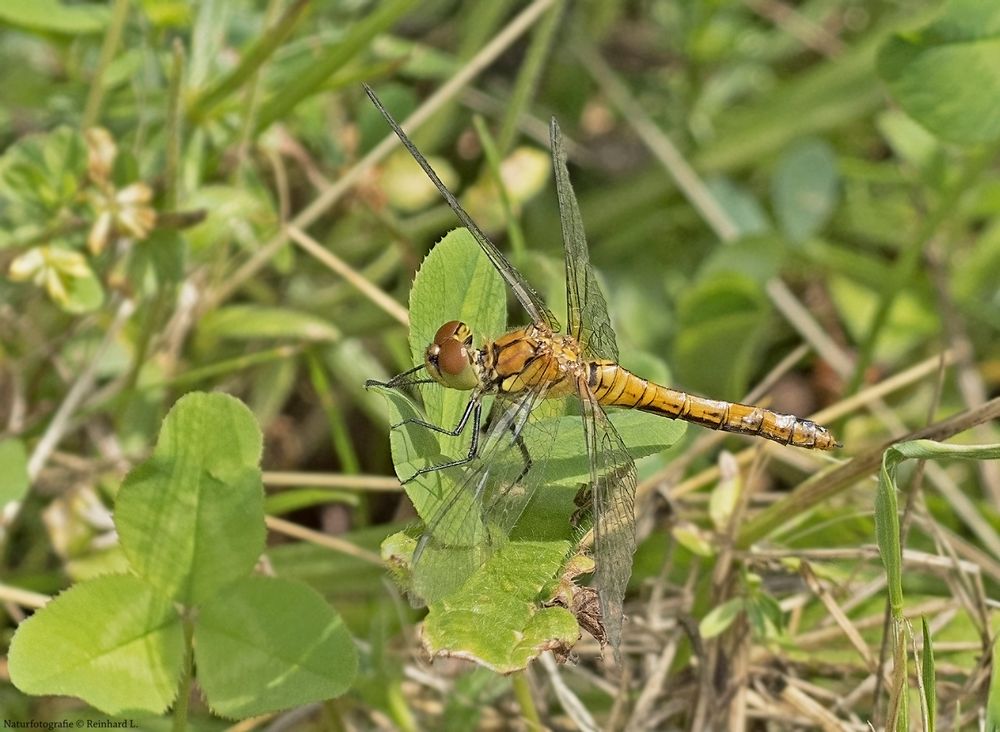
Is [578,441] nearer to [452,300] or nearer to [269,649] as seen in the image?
[452,300]

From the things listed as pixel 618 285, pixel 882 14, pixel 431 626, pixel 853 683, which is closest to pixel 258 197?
pixel 618 285

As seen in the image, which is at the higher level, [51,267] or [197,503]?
[51,267]

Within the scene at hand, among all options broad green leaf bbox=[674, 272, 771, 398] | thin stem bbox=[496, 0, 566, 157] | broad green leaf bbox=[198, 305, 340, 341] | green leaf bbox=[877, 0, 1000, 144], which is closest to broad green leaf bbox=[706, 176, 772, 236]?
broad green leaf bbox=[674, 272, 771, 398]

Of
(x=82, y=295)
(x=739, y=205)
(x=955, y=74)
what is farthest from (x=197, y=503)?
(x=739, y=205)

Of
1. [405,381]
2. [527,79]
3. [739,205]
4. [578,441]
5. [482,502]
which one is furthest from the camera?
[739,205]

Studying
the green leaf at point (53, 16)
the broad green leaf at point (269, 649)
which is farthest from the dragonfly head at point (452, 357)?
the green leaf at point (53, 16)

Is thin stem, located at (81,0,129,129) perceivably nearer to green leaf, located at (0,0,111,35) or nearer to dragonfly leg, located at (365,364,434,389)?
green leaf, located at (0,0,111,35)

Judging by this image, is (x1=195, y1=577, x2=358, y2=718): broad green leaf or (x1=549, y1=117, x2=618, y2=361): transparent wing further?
(x1=549, y1=117, x2=618, y2=361): transparent wing
